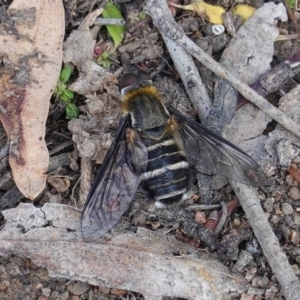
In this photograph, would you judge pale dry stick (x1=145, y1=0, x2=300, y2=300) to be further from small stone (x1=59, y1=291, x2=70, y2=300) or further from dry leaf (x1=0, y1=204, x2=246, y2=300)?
small stone (x1=59, y1=291, x2=70, y2=300)

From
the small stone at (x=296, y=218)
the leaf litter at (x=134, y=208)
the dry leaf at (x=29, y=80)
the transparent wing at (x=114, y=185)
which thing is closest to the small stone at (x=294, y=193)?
the leaf litter at (x=134, y=208)

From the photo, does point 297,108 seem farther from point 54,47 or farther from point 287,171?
point 54,47

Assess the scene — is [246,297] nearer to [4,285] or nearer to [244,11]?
[4,285]

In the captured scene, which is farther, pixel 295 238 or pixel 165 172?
pixel 165 172

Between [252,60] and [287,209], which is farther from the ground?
[252,60]

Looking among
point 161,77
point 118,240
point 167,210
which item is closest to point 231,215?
point 167,210

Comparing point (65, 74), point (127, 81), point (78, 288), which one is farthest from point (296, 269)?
point (65, 74)

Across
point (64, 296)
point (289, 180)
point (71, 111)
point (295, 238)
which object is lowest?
point (64, 296)
